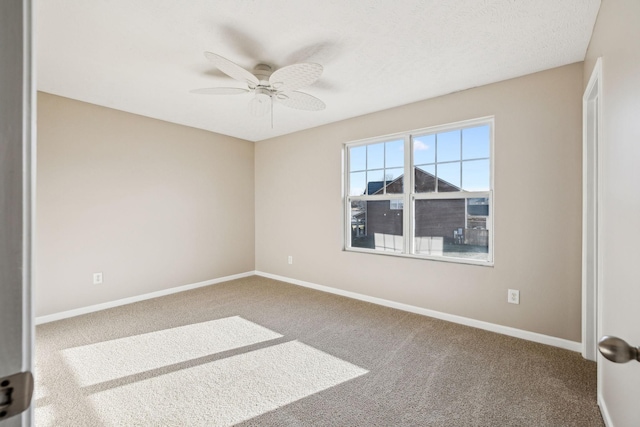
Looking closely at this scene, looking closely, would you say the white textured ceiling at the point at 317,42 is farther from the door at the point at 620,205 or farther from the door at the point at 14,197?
the door at the point at 14,197

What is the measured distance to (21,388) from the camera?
1.54 feet

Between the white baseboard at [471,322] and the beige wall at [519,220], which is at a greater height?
the beige wall at [519,220]

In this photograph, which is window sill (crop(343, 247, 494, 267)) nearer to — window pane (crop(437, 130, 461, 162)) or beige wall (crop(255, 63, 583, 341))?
beige wall (crop(255, 63, 583, 341))

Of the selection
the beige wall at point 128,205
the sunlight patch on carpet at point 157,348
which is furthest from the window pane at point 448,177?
the beige wall at point 128,205

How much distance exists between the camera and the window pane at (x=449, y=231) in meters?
3.12

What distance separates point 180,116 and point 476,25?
351 centimetres

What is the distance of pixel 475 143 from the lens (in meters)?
3.14

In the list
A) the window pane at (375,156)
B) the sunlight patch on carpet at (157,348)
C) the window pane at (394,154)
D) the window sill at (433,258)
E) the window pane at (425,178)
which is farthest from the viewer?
the window pane at (375,156)

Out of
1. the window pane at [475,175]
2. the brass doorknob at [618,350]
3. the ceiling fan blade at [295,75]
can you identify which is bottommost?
the brass doorknob at [618,350]

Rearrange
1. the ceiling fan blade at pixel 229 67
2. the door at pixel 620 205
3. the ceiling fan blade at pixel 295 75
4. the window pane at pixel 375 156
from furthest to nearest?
the window pane at pixel 375 156, the ceiling fan blade at pixel 295 75, the ceiling fan blade at pixel 229 67, the door at pixel 620 205

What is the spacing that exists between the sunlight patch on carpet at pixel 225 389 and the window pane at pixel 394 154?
2.41 metres

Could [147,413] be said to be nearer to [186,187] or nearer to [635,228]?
[635,228]

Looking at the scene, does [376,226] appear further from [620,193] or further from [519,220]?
[620,193]

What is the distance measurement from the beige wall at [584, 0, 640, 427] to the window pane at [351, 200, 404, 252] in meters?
2.16
